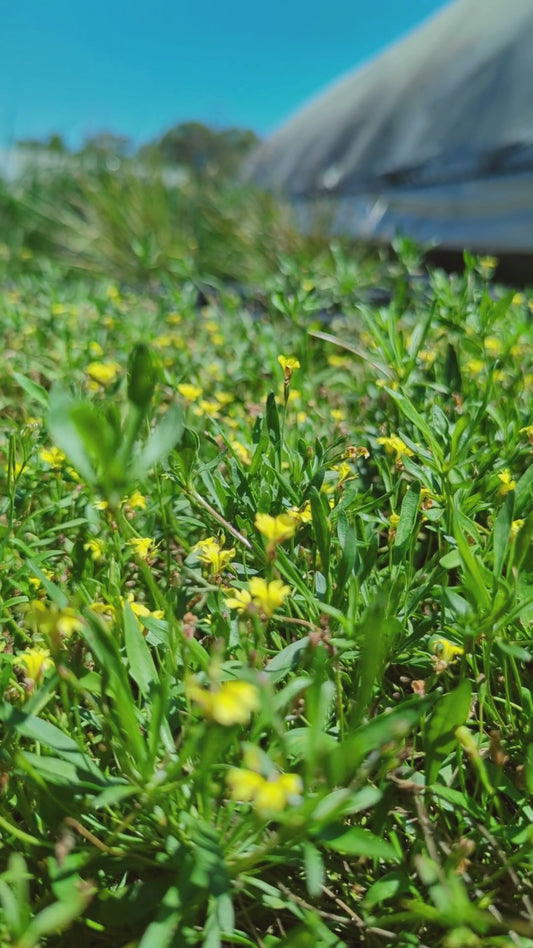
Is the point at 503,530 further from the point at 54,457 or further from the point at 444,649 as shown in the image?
the point at 54,457

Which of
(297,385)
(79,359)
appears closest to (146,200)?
(79,359)

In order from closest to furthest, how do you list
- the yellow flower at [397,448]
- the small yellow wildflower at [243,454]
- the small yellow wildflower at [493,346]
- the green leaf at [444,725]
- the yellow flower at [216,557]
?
1. the green leaf at [444,725]
2. the yellow flower at [216,557]
3. the yellow flower at [397,448]
4. the small yellow wildflower at [243,454]
5. the small yellow wildflower at [493,346]

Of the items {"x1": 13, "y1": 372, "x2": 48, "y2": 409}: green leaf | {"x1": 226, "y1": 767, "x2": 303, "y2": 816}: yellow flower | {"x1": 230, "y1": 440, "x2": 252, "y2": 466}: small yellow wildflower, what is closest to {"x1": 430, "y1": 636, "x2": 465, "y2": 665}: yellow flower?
{"x1": 226, "y1": 767, "x2": 303, "y2": 816}: yellow flower

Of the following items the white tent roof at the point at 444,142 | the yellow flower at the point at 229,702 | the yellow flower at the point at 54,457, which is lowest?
the yellow flower at the point at 229,702

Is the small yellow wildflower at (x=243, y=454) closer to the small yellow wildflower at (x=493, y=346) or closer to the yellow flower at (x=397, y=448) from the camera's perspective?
the yellow flower at (x=397, y=448)

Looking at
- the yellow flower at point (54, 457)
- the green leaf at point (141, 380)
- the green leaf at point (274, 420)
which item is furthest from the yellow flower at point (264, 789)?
the yellow flower at point (54, 457)

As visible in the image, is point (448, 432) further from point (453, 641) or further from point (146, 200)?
point (146, 200)
